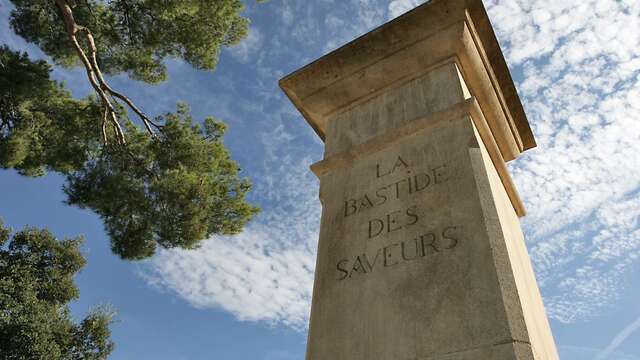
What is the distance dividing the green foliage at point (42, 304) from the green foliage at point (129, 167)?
1074cm

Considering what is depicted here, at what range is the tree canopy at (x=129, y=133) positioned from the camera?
10016 millimetres

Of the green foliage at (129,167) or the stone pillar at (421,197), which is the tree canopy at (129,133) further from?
the stone pillar at (421,197)

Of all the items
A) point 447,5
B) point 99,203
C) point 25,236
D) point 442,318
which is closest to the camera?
point 442,318

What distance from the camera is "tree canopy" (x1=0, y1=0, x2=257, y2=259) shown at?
10016mm

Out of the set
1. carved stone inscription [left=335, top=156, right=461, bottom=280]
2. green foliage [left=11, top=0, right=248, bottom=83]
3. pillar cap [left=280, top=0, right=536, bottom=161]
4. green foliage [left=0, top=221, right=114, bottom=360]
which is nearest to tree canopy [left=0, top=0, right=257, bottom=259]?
green foliage [left=11, top=0, right=248, bottom=83]

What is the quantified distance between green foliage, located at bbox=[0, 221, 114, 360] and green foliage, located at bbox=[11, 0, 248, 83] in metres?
13.1

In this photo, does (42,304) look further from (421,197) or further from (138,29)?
(421,197)

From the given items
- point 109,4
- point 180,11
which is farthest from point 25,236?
point 180,11

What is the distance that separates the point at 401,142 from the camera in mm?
3775

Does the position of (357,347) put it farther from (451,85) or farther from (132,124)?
(132,124)

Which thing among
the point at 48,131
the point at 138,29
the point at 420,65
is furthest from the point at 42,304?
the point at 420,65

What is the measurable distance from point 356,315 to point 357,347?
0.21 meters

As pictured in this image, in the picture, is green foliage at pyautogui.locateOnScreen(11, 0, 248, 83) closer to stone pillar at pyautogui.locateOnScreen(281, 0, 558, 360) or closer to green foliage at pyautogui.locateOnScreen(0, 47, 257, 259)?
green foliage at pyautogui.locateOnScreen(0, 47, 257, 259)

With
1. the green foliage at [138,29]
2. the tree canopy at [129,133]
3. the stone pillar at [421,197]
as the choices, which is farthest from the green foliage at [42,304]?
the stone pillar at [421,197]
